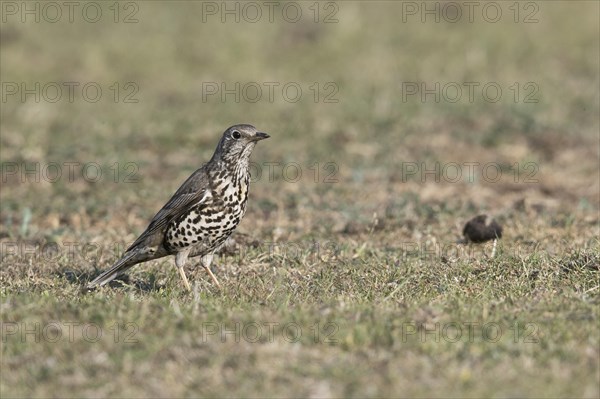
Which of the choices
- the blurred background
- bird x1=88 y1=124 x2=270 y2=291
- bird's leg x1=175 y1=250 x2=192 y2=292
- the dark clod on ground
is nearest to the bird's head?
bird x1=88 y1=124 x2=270 y2=291

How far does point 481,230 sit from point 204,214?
2908 millimetres

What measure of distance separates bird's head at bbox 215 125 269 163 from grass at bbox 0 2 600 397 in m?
1.00

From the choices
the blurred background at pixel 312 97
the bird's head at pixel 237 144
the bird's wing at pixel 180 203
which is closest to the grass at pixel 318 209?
the blurred background at pixel 312 97

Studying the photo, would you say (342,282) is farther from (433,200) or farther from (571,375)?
(433,200)

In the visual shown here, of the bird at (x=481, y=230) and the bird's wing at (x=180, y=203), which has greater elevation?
the bird's wing at (x=180, y=203)

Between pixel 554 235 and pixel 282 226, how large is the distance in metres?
2.73

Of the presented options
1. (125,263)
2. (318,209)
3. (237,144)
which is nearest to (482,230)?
(318,209)

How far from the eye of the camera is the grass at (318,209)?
19.5 feet

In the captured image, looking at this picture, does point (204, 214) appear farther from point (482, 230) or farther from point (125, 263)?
point (482, 230)

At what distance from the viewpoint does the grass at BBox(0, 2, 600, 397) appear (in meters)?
5.94

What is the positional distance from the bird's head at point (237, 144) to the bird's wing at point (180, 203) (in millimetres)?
227

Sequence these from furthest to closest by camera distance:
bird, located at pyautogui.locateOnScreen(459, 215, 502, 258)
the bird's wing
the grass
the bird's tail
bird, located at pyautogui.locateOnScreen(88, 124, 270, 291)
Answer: bird, located at pyautogui.locateOnScreen(459, 215, 502, 258) → the bird's tail → the bird's wing → bird, located at pyautogui.locateOnScreen(88, 124, 270, 291) → the grass

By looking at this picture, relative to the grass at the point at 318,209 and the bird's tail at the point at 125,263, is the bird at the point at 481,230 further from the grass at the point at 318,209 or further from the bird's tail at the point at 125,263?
the bird's tail at the point at 125,263

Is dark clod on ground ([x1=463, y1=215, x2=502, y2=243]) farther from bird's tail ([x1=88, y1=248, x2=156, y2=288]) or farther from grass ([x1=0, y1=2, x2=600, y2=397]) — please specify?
bird's tail ([x1=88, y1=248, x2=156, y2=288])
